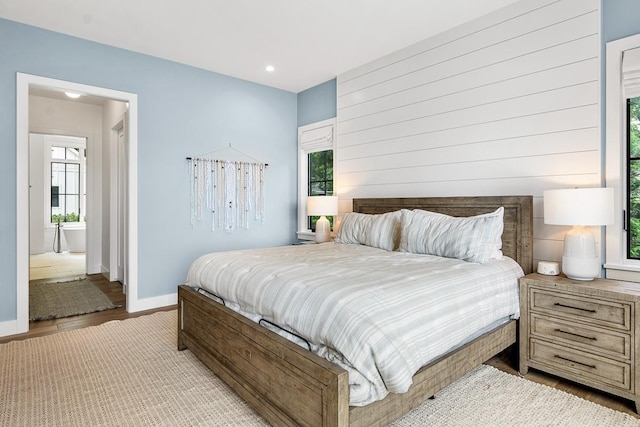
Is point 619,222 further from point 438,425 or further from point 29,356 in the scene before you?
point 29,356

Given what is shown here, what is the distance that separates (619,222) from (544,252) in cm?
51

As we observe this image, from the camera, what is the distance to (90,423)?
1808 millimetres

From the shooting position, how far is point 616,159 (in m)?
2.40

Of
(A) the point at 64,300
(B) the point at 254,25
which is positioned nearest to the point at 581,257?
(B) the point at 254,25

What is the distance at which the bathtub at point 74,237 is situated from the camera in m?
7.90

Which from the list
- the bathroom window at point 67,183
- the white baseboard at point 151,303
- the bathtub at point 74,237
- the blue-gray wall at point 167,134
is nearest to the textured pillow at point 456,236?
the blue-gray wall at point 167,134

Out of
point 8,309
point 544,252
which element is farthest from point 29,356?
point 544,252

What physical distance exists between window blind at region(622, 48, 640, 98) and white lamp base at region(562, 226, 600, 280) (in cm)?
100

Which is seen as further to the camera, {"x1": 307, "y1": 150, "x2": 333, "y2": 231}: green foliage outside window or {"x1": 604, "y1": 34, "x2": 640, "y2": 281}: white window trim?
{"x1": 307, "y1": 150, "x2": 333, "y2": 231}: green foliage outside window

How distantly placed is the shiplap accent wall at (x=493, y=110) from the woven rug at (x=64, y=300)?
3293mm

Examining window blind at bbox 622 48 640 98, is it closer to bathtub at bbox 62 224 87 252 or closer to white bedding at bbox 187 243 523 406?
white bedding at bbox 187 243 523 406

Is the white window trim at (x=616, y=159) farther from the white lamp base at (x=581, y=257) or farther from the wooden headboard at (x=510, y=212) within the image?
the wooden headboard at (x=510, y=212)

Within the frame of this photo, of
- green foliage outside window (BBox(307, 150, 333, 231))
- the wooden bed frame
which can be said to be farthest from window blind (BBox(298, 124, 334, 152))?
the wooden bed frame

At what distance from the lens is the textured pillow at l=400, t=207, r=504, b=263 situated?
2.50 m
